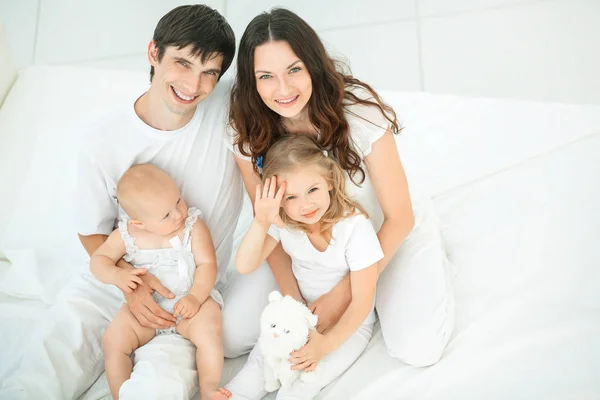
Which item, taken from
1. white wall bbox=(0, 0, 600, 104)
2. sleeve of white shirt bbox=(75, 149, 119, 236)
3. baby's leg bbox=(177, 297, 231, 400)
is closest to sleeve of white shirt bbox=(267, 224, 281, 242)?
baby's leg bbox=(177, 297, 231, 400)

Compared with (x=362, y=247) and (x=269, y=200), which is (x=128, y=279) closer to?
(x=269, y=200)

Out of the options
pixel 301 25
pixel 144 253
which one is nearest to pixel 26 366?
pixel 144 253

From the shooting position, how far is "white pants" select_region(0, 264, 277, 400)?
1.77 metres

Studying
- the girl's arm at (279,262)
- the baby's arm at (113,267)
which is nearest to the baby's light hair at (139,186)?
the baby's arm at (113,267)

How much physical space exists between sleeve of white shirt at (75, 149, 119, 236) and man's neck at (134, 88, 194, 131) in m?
0.19

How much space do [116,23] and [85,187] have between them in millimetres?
2015

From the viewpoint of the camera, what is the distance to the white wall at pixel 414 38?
3049 millimetres

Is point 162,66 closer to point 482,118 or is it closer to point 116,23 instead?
point 482,118

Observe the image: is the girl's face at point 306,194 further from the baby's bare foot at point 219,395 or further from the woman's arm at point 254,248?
the baby's bare foot at point 219,395

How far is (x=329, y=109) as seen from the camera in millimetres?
1820

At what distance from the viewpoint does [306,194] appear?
5.74 ft

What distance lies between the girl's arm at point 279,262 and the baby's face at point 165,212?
0.69 feet

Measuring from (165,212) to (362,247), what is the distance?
0.53 meters

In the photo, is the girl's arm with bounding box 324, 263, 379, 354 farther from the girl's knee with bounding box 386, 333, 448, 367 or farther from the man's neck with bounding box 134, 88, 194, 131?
the man's neck with bounding box 134, 88, 194, 131
